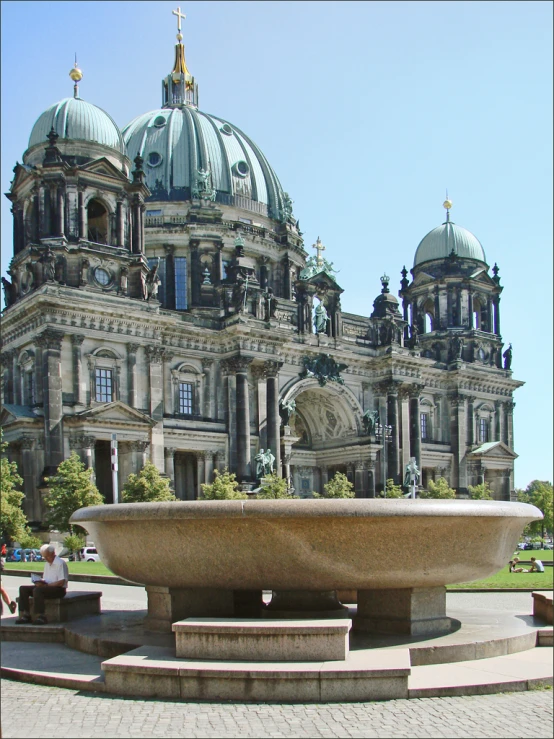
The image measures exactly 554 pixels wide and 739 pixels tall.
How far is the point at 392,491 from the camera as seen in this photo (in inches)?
2506

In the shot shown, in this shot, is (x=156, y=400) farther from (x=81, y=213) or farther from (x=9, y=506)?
(x=9, y=506)

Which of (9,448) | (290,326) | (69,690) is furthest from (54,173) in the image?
(69,690)

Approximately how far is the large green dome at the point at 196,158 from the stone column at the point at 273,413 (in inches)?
734

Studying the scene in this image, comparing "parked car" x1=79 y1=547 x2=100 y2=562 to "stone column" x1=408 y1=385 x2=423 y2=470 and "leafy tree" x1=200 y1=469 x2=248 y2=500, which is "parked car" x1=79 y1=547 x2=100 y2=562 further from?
"stone column" x1=408 y1=385 x2=423 y2=470

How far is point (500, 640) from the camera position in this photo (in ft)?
39.8

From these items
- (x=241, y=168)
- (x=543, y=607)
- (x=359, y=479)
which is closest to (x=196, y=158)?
(x=241, y=168)

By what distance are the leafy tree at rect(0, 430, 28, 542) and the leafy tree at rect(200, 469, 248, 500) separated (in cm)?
1162

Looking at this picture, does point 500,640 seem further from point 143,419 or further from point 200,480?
point 200,480

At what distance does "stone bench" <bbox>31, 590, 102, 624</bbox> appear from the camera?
14.9m

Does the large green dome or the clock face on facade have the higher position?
the large green dome

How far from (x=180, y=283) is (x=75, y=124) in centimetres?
1806

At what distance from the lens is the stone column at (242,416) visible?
58250mm

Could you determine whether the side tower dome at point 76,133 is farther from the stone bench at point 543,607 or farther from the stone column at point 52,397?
the stone bench at point 543,607

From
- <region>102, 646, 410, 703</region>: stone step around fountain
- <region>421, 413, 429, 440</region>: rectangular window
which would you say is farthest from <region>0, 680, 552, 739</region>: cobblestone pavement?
<region>421, 413, 429, 440</region>: rectangular window
